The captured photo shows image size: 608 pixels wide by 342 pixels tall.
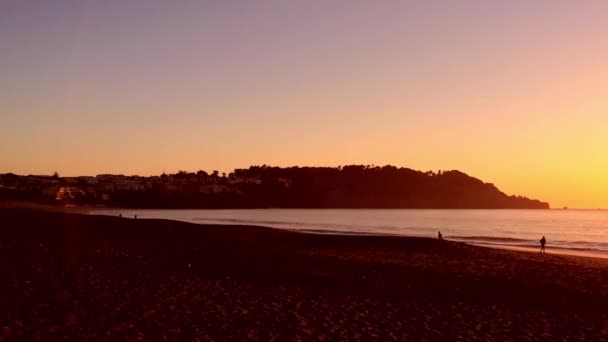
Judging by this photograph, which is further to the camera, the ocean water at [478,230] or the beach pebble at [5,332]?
the ocean water at [478,230]

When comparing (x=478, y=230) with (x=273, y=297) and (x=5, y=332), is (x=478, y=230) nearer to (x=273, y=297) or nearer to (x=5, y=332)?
(x=273, y=297)

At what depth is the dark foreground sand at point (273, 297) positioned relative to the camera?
43.6 ft

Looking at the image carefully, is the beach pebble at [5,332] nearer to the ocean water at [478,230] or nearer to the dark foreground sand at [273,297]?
the dark foreground sand at [273,297]

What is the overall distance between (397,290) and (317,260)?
35.1ft

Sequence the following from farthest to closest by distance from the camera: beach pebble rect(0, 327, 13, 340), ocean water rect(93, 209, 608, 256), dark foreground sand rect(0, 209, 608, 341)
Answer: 1. ocean water rect(93, 209, 608, 256)
2. dark foreground sand rect(0, 209, 608, 341)
3. beach pebble rect(0, 327, 13, 340)

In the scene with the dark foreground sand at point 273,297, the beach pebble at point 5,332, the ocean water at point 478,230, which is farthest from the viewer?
the ocean water at point 478,230

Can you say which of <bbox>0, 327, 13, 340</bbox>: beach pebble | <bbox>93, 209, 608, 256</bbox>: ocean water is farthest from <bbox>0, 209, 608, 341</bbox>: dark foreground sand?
<bbox>93, 209, 608, 256</bbox>: ocean water

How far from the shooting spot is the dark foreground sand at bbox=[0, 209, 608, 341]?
13.3m

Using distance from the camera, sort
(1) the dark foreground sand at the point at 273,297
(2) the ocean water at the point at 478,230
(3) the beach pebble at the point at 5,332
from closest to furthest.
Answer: (3) the beach pebble at the point at 5,332 < (1) the dark foreground sand at the point at 273,297 < (2) the ocean water at the point at 478,230

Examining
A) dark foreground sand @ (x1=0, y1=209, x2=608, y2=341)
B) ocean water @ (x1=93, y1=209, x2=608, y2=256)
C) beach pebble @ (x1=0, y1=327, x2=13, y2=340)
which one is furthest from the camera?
ocean water @ (x1=93, y1=209, x2=608, y2=256)

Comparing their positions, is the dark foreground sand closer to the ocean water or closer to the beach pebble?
the beach pebble

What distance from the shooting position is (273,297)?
18.0 meters

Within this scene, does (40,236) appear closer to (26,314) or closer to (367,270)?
(367,270)

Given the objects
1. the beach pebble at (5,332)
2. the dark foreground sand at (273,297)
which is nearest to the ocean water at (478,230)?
the dark foreground sand at (273,297)
